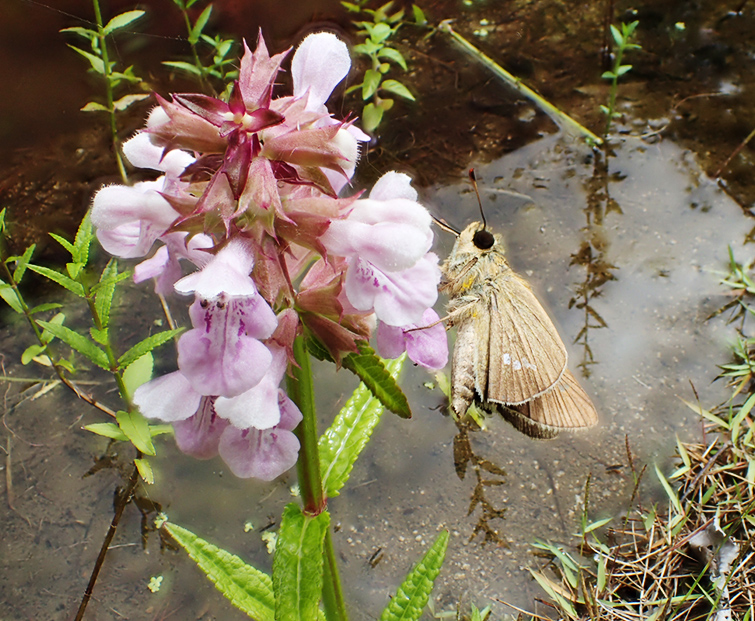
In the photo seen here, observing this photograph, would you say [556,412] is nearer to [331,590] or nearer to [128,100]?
[331,590]

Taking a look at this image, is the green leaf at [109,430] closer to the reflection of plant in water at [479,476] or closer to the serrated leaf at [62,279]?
the serrated leaf at [62,279]

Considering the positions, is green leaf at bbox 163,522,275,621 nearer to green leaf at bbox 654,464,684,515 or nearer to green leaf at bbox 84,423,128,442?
green leaf at bbox 84,423,128,442

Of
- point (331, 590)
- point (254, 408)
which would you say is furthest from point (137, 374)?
point (254, 408)

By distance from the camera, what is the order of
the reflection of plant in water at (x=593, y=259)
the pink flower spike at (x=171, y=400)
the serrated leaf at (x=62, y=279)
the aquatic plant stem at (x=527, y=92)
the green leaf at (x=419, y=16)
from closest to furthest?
the pink flower spike at (x=171, y=400)
the serrated leaf at (x=62, y=279)
the reflection of plant in water at (x=593, y=259)
the aquatic plant stem at (x=527, y=92)
the green leaf at (x=419, y=16)

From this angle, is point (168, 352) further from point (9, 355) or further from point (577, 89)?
point (577, 89)

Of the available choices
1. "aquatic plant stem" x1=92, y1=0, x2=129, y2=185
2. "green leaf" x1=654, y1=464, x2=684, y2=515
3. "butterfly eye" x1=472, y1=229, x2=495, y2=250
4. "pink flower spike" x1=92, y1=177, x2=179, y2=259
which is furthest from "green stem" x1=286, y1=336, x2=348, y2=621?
"aquatic plant stem" x1=92, y1=0, x2=129, y2=185

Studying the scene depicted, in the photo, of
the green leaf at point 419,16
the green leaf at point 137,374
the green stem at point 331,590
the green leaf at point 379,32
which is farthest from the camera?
the green leaf at point 419,16

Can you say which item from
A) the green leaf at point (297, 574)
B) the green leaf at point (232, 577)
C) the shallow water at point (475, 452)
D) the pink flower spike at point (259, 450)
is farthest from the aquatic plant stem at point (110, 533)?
the pink flower spike at point (259, 450)
